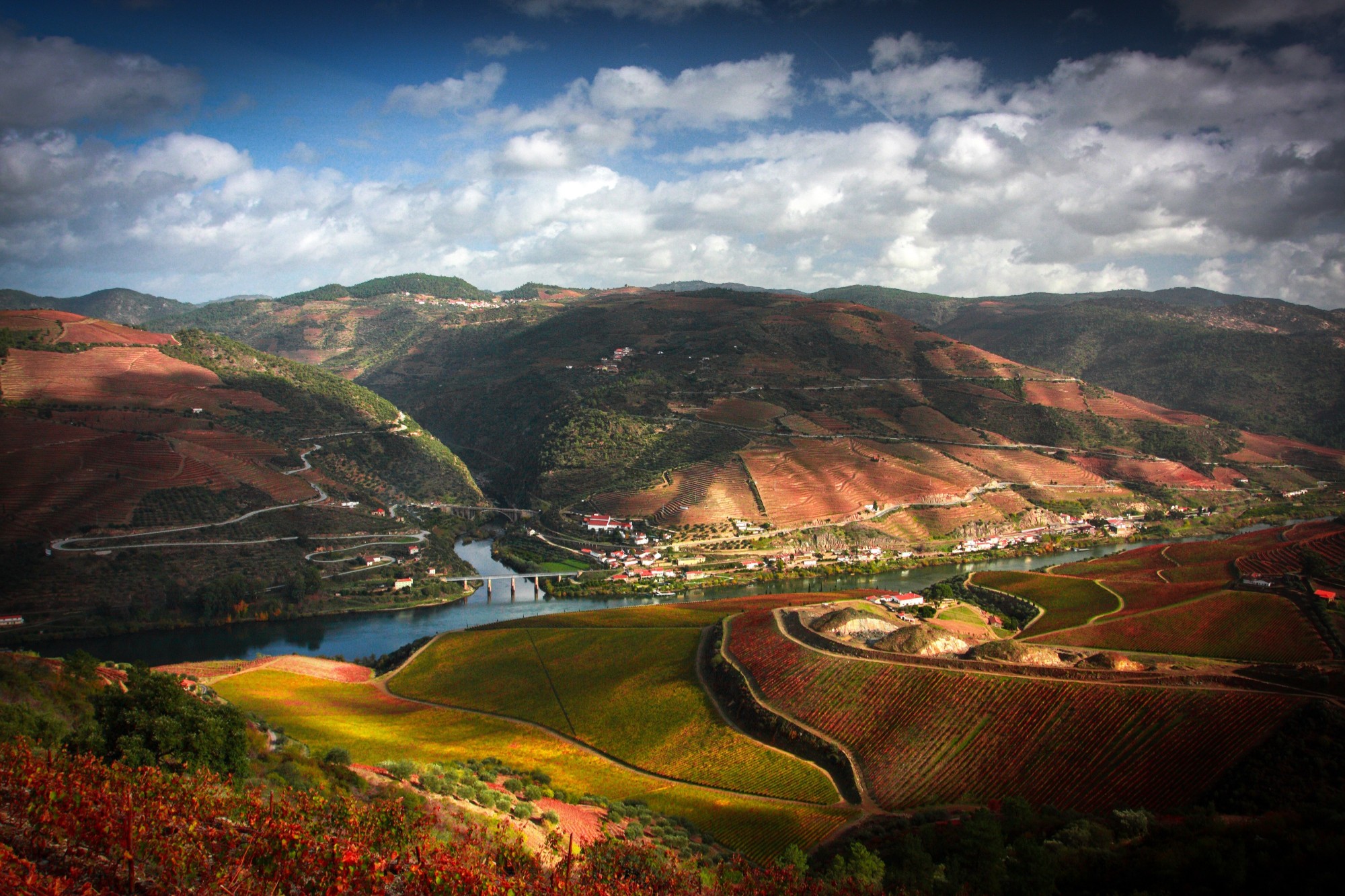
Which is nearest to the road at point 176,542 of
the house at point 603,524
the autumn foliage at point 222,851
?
the house at point 603,524

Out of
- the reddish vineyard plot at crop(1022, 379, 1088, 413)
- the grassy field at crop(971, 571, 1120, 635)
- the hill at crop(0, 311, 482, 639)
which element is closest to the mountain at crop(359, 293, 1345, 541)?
the reddish vineyard plot at crop(1022, 379, 1088, 413)

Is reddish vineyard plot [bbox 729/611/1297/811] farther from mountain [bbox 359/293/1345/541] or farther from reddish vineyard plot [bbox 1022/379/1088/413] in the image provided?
reddish vineyard plot [bbox 1022/379/1088/413]

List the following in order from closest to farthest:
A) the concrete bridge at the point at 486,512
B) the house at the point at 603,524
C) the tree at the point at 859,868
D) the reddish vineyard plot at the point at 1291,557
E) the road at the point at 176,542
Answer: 1. the tree at the point at 859,868
2. the reddish vineyard plot at the point at 1291,557
3. the road at the point at 176,542
4. the house at the point at 603,524
5. the concrete bridge at the point at 486,512

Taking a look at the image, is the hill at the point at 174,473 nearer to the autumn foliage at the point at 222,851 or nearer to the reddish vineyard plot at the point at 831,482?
the reddish vineyard plot at the point at 831,482

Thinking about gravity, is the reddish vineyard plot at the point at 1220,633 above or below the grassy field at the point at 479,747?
above

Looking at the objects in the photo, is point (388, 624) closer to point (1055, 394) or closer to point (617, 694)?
point (617, 694)

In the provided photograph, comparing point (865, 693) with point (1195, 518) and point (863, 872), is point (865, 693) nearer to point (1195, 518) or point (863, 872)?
point (863, 872)
